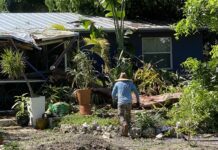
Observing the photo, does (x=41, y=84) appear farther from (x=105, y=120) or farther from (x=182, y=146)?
(x=182, y=146)

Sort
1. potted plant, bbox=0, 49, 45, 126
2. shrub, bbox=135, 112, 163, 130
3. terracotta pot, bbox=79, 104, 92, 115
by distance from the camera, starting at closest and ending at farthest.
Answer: shrub, bbox=135, 112, 163, 130, potted plant, bbox=0, 49, 45, 126, terracotta pot, bbox=79, 104, 92, 115

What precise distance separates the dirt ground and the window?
874 centimetres

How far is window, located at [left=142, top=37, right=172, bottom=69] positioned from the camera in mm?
22625

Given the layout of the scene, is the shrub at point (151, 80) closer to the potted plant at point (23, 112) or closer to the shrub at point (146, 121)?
the potted plant at point (23, 112)

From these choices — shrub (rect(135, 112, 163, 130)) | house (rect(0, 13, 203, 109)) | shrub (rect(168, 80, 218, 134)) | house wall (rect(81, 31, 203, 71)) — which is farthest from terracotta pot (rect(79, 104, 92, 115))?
house wall (rect(81, 31, 203, 71))

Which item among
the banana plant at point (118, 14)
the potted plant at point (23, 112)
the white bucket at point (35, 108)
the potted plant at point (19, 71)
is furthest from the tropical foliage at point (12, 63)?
the banana plant at point (118, 14)

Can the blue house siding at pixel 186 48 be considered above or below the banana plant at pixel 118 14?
below

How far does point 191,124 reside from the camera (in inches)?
395

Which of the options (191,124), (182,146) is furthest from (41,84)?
(191,124)

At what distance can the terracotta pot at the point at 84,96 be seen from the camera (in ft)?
52.4

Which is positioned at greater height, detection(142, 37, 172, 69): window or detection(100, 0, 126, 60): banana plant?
detection(100, 0, 126, 60): banana plant

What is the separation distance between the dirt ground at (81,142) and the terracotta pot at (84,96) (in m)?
1.70

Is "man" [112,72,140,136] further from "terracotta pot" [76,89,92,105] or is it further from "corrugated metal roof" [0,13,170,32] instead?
"corrugated metal roof" [0,13,170,32]

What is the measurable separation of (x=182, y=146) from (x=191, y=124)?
82.0 inches
